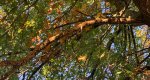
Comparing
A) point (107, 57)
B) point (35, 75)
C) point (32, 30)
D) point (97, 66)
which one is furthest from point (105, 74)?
point (32, 30)

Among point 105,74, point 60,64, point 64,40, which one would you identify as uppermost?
point 64,40

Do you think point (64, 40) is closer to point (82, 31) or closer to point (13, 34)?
point (82, 31)

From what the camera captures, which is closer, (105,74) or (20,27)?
(20,27)

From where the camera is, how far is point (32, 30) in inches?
188

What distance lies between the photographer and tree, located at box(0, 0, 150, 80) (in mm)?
4672

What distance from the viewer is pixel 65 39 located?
16.3ft

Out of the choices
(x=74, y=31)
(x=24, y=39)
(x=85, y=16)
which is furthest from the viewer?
(x=85, y=16)

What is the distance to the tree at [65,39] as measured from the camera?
4.67m

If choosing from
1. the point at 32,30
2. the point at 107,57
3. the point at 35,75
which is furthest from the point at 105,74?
the point at 32,30

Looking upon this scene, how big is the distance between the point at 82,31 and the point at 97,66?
104 centimetres

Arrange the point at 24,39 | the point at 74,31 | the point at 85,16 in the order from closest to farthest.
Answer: the point at 74,31 → the point at 24,39 → the point at 85,16

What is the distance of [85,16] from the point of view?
5.46 meters

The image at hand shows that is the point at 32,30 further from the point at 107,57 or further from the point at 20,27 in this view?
the point at 107,57

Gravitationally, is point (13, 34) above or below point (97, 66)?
above
